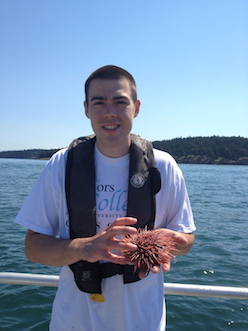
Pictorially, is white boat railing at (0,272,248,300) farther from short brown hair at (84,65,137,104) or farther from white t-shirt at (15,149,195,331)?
short brown hair at (84,65,137,104)

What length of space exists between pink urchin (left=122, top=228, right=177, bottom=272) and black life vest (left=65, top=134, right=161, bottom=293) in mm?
267

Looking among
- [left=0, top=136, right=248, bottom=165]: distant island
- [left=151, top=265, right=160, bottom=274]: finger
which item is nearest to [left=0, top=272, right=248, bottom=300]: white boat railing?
[left=151, top=265, right=160, bottom=274]: finger

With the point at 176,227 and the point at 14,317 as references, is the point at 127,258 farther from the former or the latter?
the point at 14,317

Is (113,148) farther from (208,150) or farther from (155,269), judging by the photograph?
(208,150)

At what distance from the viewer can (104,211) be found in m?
2.37

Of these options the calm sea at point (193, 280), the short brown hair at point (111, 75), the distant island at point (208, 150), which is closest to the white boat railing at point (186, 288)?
the short brown hair at point (111, 75)

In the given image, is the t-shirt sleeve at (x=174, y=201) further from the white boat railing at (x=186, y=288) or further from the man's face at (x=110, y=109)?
the white boat railing at (x=186, y=288)

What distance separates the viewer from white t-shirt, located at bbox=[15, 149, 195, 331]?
2.17 meters

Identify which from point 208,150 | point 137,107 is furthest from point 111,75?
point 208,150

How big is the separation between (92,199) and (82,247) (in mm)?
486

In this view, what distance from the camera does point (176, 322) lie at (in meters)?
6.22

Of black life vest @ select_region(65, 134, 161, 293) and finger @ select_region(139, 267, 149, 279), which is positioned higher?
black life vest @ select_region(65, 134, 161, 293)

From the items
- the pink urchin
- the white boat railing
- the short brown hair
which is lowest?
the white boat railing

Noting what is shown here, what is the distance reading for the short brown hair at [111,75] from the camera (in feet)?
7.58
